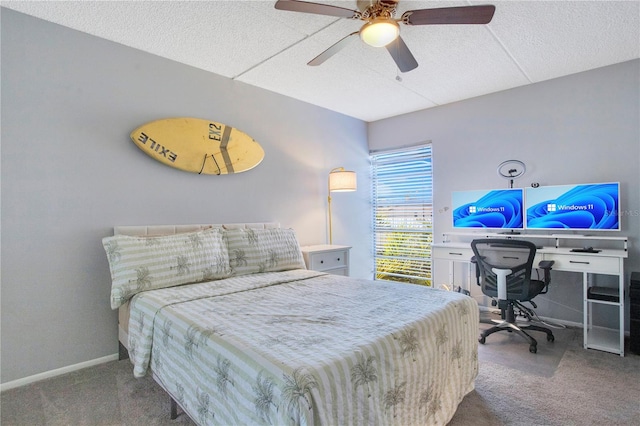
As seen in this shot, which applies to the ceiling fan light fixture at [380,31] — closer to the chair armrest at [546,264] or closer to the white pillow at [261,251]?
the white pillow at [261,251]

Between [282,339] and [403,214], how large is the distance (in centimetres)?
354

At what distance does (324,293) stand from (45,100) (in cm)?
232

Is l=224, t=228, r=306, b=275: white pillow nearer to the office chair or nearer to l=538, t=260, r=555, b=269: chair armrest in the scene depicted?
the office chair

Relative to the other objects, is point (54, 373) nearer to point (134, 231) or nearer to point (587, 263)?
point (134, 231)

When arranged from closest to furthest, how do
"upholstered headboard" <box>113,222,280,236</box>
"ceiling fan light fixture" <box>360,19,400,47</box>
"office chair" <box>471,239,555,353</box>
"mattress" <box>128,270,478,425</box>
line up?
"mattress" <box>128,270,478,425</box> < "ceiling fan light fixture" <box>360,19,400,47</box> < "upholstered headboard" <box>113,222,280,236</box> < "office chair" <box>471,239,555,353</box>

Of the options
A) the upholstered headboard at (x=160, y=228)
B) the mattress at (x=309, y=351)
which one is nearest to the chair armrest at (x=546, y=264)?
the mattress at (x=309, y=351)

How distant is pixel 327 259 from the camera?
360 cm

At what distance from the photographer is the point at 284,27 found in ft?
7.78

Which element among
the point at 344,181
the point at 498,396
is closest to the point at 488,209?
the point at 344,181

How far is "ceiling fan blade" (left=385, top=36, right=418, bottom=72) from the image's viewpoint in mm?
2096

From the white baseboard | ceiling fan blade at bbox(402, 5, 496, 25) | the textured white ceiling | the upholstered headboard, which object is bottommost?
the white baseboard

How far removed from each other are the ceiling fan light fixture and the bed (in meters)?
1.52

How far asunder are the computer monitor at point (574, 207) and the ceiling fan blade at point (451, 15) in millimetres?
2038

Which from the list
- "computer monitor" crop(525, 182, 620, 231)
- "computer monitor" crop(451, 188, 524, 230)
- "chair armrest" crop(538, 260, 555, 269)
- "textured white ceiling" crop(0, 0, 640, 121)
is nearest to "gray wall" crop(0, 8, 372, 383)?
"textured white ceiling" crop(0, 0, 640, 121)
